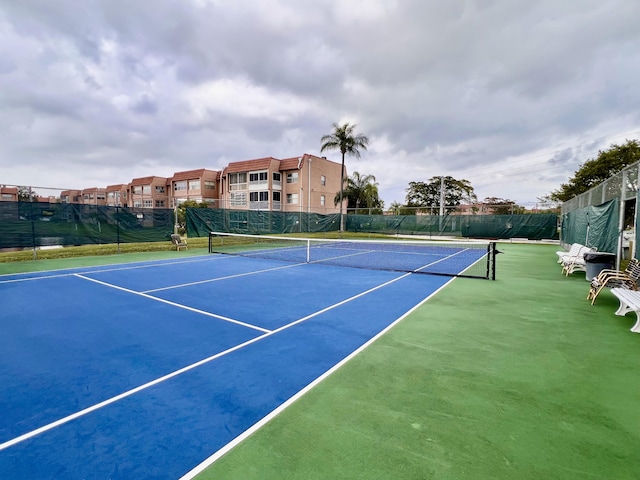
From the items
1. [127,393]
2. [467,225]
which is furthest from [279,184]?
[127,393]

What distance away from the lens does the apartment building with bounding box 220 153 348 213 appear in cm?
3838

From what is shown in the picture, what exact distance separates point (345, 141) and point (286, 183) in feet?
37.9

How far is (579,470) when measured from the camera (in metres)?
2.16

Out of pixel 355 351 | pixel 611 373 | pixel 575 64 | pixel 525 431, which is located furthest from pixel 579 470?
pixel 575 64

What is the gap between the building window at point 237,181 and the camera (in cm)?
4247

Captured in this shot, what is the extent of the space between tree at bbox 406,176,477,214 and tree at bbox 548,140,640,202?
16196mm

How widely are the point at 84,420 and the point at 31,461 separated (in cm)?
48

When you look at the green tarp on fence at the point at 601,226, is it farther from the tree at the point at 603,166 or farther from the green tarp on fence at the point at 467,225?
the tree at the point at 603,166

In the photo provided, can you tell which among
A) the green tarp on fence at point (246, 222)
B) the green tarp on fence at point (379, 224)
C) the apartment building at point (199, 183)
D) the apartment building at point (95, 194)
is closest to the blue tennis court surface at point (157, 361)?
the green tarp on fence at point (246, 222)

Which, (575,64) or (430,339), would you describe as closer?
(430,339)

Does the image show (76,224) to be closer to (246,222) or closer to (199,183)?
(246,222)

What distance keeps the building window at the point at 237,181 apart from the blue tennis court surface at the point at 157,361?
3535cm

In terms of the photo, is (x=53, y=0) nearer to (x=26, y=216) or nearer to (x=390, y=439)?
(x=26, y=216)

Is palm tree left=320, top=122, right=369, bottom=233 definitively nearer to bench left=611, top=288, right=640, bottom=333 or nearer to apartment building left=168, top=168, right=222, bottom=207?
apartment building left=168, top=168, right=222, bottom=207
